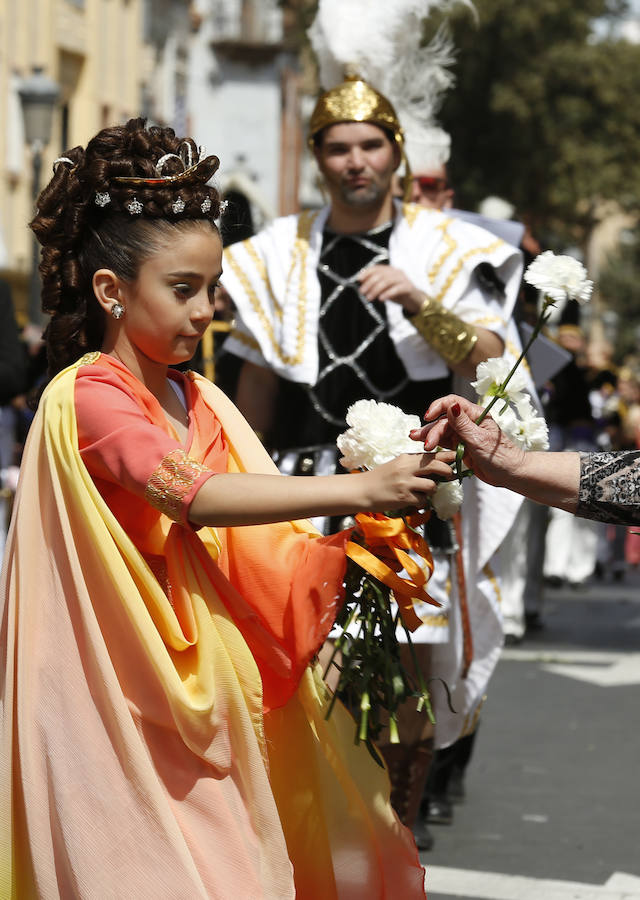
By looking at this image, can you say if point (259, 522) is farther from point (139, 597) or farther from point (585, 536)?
point (585, 536)

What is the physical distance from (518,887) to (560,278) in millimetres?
2346

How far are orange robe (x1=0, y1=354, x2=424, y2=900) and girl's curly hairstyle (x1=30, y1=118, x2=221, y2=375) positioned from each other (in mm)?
194

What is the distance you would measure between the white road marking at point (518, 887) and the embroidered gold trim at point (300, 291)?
156 cm

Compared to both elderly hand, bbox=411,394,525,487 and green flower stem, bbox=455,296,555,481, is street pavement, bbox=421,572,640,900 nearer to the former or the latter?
elderly hand, bbox=411,394,525,487

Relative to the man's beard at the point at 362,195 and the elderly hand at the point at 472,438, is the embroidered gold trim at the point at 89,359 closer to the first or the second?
the elderly hand at the point at 472,438

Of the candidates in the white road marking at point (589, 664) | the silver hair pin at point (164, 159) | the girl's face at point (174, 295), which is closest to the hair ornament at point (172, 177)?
the silver hair pin at point (164, 159)

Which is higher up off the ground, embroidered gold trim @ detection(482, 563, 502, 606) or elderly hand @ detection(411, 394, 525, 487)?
elderly hand @ detection(411, 394, 525, 487)

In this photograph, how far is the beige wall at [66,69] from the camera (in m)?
22.9

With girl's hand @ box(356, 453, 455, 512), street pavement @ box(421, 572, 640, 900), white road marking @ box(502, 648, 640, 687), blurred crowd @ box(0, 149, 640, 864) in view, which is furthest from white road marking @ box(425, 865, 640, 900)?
white road marking @ box(502, 648, 640, 687)

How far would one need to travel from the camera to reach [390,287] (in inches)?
193

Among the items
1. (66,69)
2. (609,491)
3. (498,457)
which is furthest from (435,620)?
(66,69)

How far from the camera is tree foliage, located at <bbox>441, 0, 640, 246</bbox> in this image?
1163 inches

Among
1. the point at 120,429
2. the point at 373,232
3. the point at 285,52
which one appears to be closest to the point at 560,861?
the point at 373,232

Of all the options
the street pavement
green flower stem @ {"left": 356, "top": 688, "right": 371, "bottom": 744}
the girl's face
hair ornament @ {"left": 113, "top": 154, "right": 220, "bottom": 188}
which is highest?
hair ornament @ {"left": 113, "top": 154, "right": 220, "bottom": 188}
